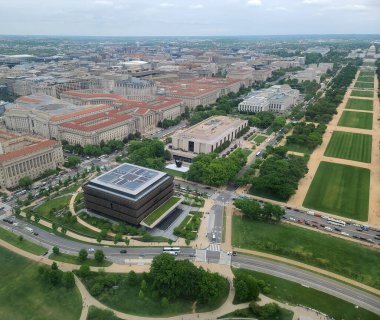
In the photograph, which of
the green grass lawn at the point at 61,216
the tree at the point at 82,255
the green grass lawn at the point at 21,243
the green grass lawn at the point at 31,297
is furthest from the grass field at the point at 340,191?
the green grass lawn at the point at 21,243

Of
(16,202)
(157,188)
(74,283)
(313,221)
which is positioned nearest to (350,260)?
(313,221)

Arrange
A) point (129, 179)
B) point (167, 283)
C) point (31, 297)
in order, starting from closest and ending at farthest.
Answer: point (167, 283) → point (31, 297) → point (129, 179)

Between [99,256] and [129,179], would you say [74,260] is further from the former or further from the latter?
[129,179]

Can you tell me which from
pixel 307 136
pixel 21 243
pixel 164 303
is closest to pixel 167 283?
pixel 164 303

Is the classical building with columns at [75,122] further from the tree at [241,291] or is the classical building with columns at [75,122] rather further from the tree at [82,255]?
the tree at [241,291]

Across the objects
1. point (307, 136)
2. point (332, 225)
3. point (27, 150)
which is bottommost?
point (332, 225)

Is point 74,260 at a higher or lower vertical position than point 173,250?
lower
